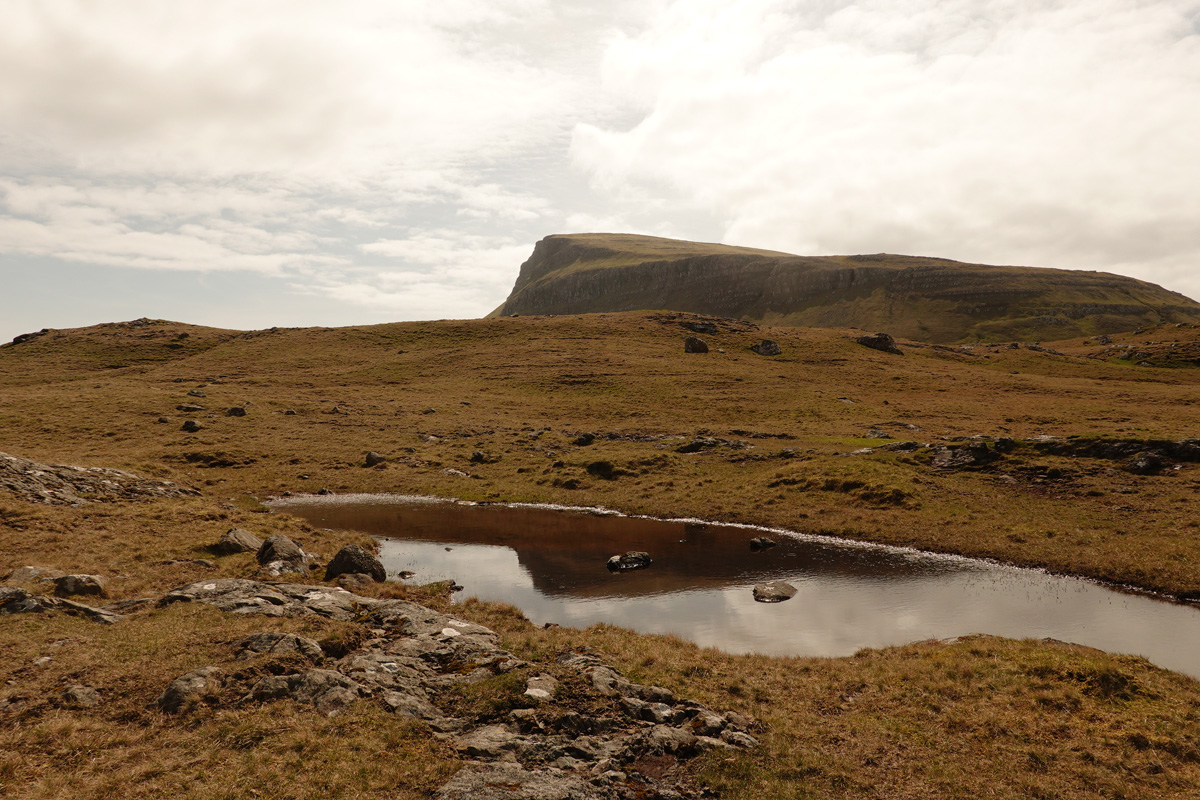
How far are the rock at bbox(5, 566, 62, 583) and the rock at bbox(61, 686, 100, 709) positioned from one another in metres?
10.00

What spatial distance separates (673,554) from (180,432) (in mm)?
60392

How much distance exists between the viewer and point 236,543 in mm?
28922

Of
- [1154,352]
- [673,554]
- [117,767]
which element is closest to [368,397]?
[673,554]

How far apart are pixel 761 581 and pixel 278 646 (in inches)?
866

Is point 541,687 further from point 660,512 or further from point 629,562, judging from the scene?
point 660,512

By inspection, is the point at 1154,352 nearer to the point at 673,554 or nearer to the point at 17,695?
the point at 673,554

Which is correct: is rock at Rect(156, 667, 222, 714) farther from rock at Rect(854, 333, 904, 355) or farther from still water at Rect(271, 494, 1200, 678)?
rock at Rect(854, 333, 904, 355)

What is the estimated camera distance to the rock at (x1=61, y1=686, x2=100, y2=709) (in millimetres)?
13773

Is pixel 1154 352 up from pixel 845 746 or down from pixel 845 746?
Result: up

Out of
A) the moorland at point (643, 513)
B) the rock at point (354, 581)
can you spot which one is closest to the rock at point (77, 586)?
the moorland at point (643, 513)

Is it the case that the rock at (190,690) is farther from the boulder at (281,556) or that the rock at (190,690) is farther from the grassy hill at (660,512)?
the boulder at (281,556)

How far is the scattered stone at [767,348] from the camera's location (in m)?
124

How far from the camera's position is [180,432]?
66562 mm

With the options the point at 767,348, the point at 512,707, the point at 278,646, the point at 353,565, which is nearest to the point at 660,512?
the point at 353,565
